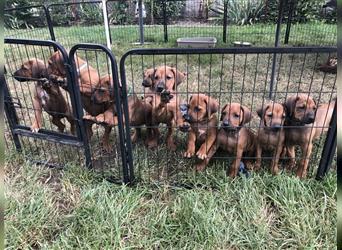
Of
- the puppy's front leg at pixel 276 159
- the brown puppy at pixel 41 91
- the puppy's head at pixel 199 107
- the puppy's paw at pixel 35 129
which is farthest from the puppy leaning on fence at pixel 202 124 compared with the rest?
the puppy's paw at pixel 35 129

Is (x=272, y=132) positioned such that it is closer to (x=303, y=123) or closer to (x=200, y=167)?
(x=303, y=123)

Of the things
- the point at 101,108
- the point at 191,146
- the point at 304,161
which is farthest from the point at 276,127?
the point at 101,108

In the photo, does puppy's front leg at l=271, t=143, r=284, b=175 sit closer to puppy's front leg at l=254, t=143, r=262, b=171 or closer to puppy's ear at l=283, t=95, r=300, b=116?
puppy's front leg at l=254, t=143, r=262, b=171

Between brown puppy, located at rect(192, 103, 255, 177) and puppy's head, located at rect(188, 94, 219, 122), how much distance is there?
0.13m

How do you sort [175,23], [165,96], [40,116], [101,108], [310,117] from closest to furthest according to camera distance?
[310,117]
[165,96]
[101,108]
[40,116]
[175,23]

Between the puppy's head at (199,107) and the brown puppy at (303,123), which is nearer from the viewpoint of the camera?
the brown puppy at (303,123)

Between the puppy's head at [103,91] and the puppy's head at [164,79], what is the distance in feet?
1.43

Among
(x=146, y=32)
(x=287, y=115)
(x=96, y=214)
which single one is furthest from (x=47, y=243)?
(x=146, y=32)

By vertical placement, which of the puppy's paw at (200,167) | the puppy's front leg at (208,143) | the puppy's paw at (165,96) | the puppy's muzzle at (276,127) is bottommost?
the puppy's paw at (200,167)

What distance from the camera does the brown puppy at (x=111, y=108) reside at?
313 centimetres

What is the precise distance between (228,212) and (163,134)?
148cm

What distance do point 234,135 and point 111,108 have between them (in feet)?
4.07

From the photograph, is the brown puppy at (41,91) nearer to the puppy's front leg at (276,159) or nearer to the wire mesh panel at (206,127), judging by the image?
the wire mesh panel at (206,127)

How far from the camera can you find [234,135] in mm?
3119
